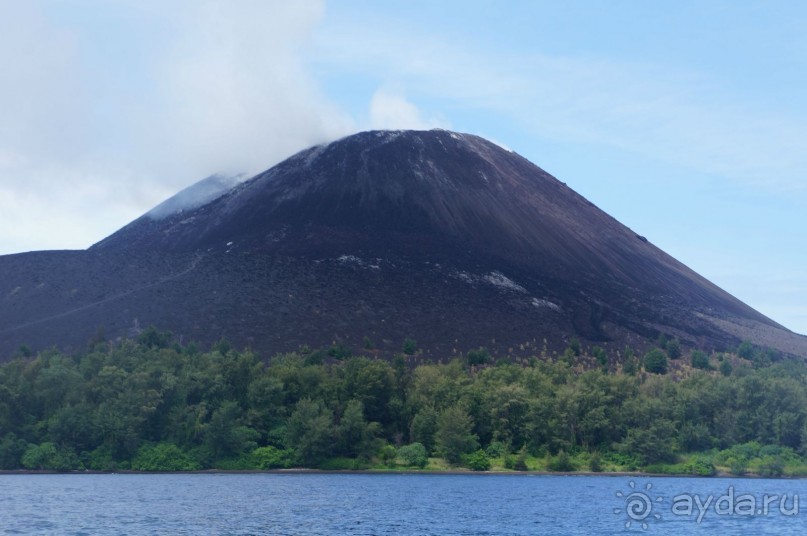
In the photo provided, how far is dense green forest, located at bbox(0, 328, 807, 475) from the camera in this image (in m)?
88.8

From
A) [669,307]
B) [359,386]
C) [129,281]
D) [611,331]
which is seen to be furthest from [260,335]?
[669,307]

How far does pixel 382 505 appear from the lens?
60.9 m

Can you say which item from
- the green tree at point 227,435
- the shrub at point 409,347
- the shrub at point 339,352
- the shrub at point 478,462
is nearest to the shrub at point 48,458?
the green tree at point 227,435

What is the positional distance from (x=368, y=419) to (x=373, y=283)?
64590 millimetres

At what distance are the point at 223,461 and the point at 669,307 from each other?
354 ft

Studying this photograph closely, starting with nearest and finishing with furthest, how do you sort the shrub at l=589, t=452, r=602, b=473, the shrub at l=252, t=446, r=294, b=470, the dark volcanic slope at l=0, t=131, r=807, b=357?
the shrub at l=252, t=446, r=294, b=470
the shrub at l=589, t=452, r=602, b=473
the dark volcanic slope at l=0, t=131, r=807, b=357

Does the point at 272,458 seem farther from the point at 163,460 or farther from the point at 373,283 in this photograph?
the point at 373,283

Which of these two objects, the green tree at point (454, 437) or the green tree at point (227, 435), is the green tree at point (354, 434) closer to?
the green tree at point (454, 437)

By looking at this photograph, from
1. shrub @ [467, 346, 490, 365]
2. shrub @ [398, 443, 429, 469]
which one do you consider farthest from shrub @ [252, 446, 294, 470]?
shrub @ [467, 346, 490, 365]

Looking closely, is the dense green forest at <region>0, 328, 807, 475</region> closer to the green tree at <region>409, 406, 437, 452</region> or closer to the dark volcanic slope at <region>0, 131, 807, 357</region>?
the green tree at <region>409, 406, 437, 452</region>

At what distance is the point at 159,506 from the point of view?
5828 centimetres

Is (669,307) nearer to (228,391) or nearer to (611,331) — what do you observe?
(611,331)

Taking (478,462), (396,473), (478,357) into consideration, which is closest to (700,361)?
(478,357)

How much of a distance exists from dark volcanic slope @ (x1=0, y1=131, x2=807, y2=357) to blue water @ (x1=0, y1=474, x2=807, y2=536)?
58.5 m
